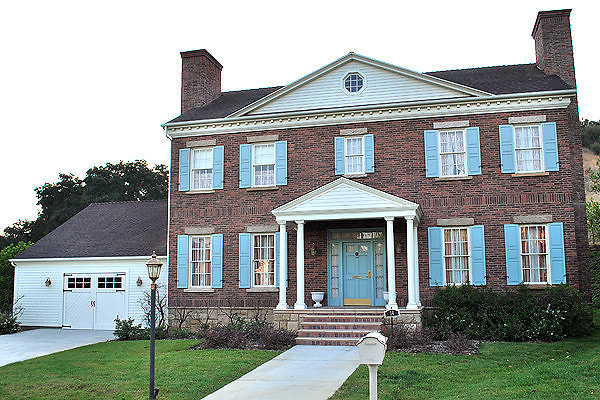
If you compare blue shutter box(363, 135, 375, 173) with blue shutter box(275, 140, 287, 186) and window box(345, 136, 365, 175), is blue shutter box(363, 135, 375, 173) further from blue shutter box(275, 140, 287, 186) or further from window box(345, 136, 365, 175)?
blue shutter box(275, 140, 287, 186)

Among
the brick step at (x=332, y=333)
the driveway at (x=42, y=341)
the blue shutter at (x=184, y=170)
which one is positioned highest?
the blue shutter at (x=184, y=170)

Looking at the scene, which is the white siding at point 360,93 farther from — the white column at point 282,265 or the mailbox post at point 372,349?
the mailbox post at point 372,349

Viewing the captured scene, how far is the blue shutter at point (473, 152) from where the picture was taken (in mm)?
16625

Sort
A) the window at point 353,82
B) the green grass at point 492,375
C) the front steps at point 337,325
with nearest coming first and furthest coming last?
1. the green grass at point 492,375
2. the front steps at point 337,325
3. the window at point 353,82

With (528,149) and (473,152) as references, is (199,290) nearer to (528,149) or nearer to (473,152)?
(473,152)

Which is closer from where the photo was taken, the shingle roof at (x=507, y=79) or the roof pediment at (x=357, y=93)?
the shingle roof at (x=507, y=79)

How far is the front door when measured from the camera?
56.2 feet

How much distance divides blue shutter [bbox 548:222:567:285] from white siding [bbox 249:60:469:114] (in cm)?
471

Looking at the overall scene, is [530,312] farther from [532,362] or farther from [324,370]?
[324,370]

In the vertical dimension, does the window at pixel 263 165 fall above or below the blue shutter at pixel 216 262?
above

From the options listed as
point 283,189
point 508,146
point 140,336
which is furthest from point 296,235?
point 508,146

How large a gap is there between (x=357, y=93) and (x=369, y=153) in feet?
6.57

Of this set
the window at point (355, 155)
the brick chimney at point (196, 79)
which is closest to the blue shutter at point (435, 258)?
the window at point (355, 155)

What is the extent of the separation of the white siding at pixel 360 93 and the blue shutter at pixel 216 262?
4384mm
